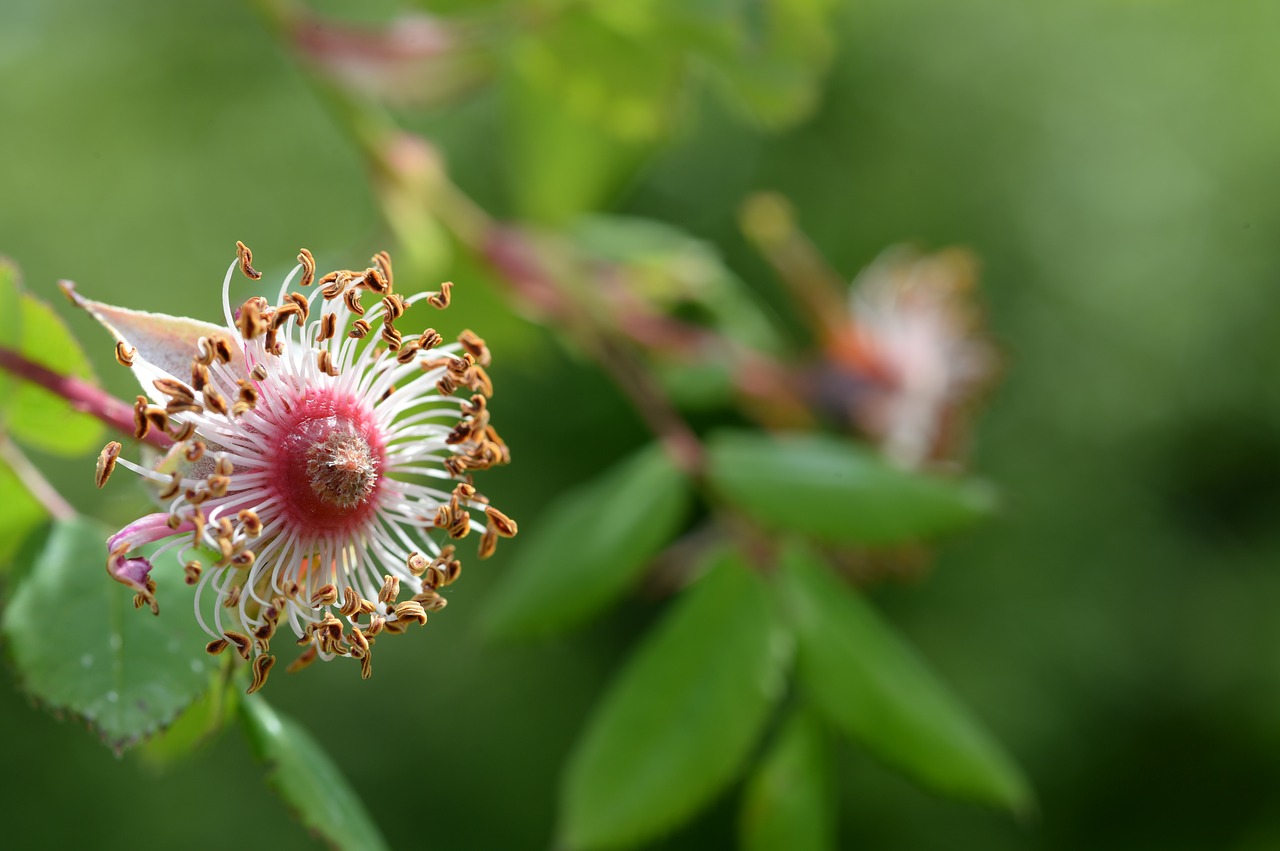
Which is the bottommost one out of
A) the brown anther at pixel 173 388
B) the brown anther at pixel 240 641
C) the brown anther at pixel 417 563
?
the brown anther at pixel 240 641

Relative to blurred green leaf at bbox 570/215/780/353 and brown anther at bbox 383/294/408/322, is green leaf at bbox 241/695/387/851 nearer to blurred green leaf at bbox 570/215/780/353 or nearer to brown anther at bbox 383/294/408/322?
brown anther at bbox 383/294/408/322

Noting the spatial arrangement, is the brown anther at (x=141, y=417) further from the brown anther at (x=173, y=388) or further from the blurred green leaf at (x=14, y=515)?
the blurred green leaf at (x=14, y=515)

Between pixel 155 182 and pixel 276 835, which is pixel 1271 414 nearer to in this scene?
pixel 276 835

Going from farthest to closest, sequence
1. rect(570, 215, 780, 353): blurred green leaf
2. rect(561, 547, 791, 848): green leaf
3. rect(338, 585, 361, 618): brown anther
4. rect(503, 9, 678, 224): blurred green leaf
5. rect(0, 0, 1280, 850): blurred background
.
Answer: rect(0, 0, 1280, 850): blurred background → rect(570, 215, 780, 353): blurred green leaf → rect(503, 9, 678, 224): blurred green leaf → rect(561, 547, 791, 848): green leaf → rect(338, 585, 361, 618): brown anther

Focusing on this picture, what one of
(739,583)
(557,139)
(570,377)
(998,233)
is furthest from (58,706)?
(998,233)

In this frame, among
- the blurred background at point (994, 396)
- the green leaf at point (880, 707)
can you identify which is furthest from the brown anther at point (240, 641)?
the blurred background at point (994, 396)

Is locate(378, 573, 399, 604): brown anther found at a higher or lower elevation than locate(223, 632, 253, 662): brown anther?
higher

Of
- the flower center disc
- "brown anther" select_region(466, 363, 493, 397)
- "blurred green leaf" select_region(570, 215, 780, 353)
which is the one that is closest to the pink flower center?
the flower center disc
